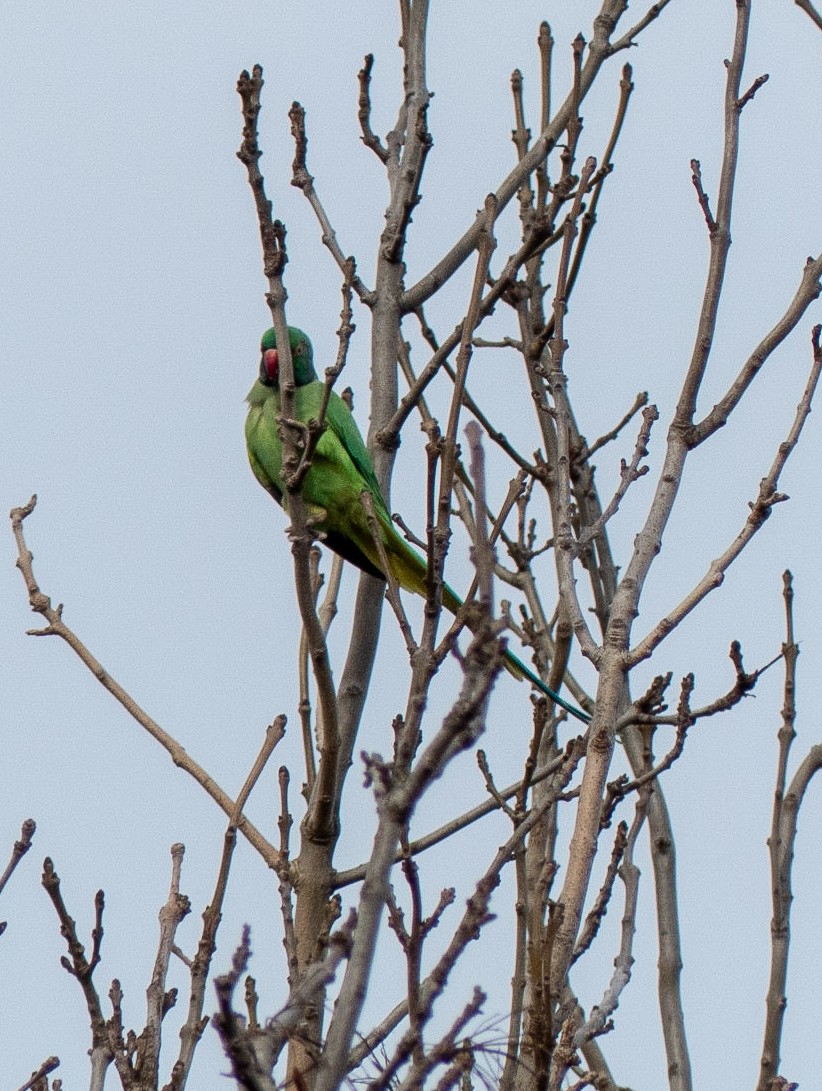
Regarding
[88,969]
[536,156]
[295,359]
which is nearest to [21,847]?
[88,969]

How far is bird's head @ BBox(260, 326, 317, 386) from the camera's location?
17.9ft

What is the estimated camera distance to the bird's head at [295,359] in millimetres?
5441

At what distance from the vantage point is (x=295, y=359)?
5750 mm

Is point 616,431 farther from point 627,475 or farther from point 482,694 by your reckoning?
point 482,694

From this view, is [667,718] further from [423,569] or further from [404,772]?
[423,569]

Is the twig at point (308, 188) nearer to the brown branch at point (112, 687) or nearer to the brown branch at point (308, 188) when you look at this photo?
the brown branch at point (308, 188)

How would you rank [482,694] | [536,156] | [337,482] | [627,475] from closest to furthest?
[482,694] → [627,475] → [536,156] → [337,482]

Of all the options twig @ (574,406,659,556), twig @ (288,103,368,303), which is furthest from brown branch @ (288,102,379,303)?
twig @ (574,406,659,556)

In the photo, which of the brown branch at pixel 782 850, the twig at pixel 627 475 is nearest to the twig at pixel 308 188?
the twig at pixel 627 475

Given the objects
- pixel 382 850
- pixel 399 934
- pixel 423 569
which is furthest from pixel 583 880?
pixel 423 569

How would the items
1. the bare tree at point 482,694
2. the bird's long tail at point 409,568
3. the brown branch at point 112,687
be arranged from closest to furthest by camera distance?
the bare tree at point 482,694 → the brown branch at point 112,687 → the bird's long tail at point 409,568

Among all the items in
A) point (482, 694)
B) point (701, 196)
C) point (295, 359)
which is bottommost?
point (482, 694)

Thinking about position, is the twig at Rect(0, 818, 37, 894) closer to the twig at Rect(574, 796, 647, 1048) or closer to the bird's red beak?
the twig at Rect(574, 796, 647, 1048)

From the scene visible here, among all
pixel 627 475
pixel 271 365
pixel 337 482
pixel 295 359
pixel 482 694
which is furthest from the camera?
pixel 295 359
